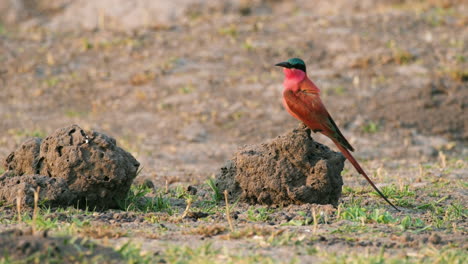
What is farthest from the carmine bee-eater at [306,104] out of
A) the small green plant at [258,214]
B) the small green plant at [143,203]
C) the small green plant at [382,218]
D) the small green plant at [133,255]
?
the small green plant at [133,255]

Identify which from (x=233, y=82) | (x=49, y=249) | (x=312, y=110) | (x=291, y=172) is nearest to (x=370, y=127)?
(x=233, y=82)

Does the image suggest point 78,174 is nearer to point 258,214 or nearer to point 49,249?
point 258,214

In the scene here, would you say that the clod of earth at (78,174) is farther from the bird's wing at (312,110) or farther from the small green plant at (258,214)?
the bird's wing at (312,110)

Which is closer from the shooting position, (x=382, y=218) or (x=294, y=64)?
(x=382, y=218)

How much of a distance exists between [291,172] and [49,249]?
2.46m

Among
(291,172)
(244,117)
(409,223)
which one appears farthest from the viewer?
(244,117)

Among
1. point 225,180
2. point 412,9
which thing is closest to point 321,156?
point 225,180

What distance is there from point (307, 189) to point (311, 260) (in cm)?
171

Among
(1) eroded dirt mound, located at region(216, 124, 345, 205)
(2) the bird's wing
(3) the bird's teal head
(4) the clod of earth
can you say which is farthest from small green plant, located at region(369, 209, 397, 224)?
(4) the clod of earth

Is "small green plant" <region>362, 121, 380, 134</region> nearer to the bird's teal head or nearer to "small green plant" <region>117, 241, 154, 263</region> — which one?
the bird's teal head

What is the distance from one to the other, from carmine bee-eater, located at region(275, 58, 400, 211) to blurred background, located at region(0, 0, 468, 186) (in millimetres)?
3447

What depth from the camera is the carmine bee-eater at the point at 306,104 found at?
5625 mm

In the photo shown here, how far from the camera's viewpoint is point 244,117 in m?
11.9

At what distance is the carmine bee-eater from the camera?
5.62m
